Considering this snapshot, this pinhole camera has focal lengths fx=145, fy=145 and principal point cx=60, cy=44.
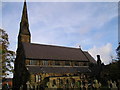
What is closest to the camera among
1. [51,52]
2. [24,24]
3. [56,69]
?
[56,69]

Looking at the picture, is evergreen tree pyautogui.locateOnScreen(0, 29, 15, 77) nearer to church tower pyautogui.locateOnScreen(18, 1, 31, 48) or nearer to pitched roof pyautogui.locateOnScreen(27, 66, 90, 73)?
pitched roof pyautogui.locateOnScreen(27, 66, 90, 73)

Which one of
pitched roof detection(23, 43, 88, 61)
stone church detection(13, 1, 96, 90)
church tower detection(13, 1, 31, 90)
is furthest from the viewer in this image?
pitched roof detection(23, 43, 88, 61)

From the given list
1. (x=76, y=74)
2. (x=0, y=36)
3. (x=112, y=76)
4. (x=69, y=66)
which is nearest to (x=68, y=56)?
(x=69, y=66)

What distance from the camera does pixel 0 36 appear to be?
25.6 metres

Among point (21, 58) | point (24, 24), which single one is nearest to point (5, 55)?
point (21, 58)

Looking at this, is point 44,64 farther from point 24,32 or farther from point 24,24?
point 24,24

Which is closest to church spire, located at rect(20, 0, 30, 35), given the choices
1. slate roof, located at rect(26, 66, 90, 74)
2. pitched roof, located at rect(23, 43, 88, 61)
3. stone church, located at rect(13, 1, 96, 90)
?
stone church, located at rect(13, 1, 96, 90)

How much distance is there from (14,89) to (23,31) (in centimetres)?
1711

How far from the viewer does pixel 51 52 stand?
42.6 meters

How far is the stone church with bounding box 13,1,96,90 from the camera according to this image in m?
34.2

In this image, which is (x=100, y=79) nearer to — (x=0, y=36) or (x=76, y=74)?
(x=76, y=74)

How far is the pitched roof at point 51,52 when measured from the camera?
38.5 metres

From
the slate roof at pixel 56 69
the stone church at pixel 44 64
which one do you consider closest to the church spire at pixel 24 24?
the stone church at pixel 44 64

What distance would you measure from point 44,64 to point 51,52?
16.9 feet
